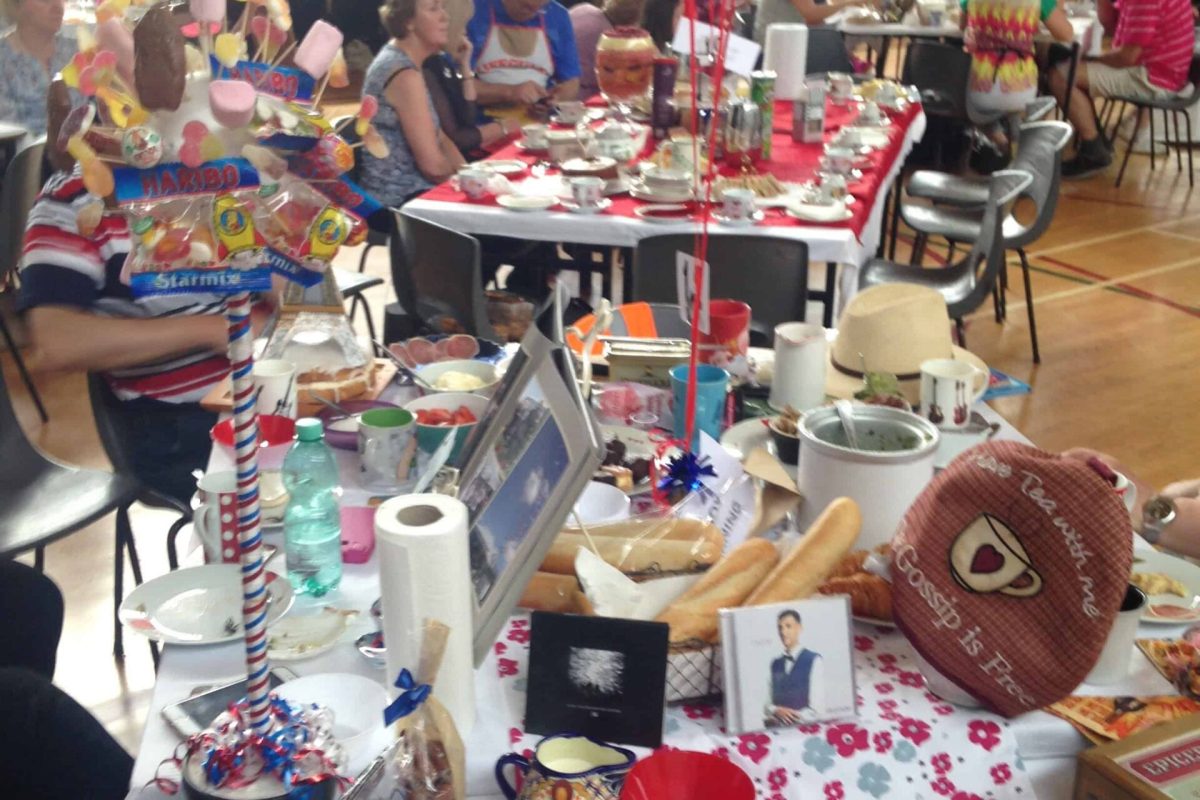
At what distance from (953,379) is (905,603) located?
1.63ft

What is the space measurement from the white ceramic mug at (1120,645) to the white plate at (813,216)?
1.87 meters

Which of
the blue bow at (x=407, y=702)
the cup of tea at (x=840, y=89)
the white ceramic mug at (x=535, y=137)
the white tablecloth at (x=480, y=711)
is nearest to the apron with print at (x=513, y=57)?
the white ceramic mug at (x=535, y=137)

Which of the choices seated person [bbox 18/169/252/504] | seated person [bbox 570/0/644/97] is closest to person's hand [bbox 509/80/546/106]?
seated person [bbox 570/0/644/97]

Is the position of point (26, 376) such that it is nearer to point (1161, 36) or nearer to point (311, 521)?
point (311, 521)

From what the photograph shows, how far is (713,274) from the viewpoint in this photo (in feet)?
8.89

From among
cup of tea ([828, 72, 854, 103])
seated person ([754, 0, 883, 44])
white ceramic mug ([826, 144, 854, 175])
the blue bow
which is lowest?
the blue bow

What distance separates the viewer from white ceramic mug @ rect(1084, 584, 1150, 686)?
3.78 ft

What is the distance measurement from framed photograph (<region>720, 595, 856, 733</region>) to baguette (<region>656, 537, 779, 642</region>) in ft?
0.16

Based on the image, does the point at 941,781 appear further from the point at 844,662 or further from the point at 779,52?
the point at 779,52

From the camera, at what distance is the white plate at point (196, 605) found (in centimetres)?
123

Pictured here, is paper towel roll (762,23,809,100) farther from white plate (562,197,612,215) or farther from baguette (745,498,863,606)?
baguette (745,498,863,606)

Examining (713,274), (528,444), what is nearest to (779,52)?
(713,274)

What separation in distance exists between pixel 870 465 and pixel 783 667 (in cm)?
32

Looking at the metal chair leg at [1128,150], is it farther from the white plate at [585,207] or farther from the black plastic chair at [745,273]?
the black plastic chair at [745,273]
